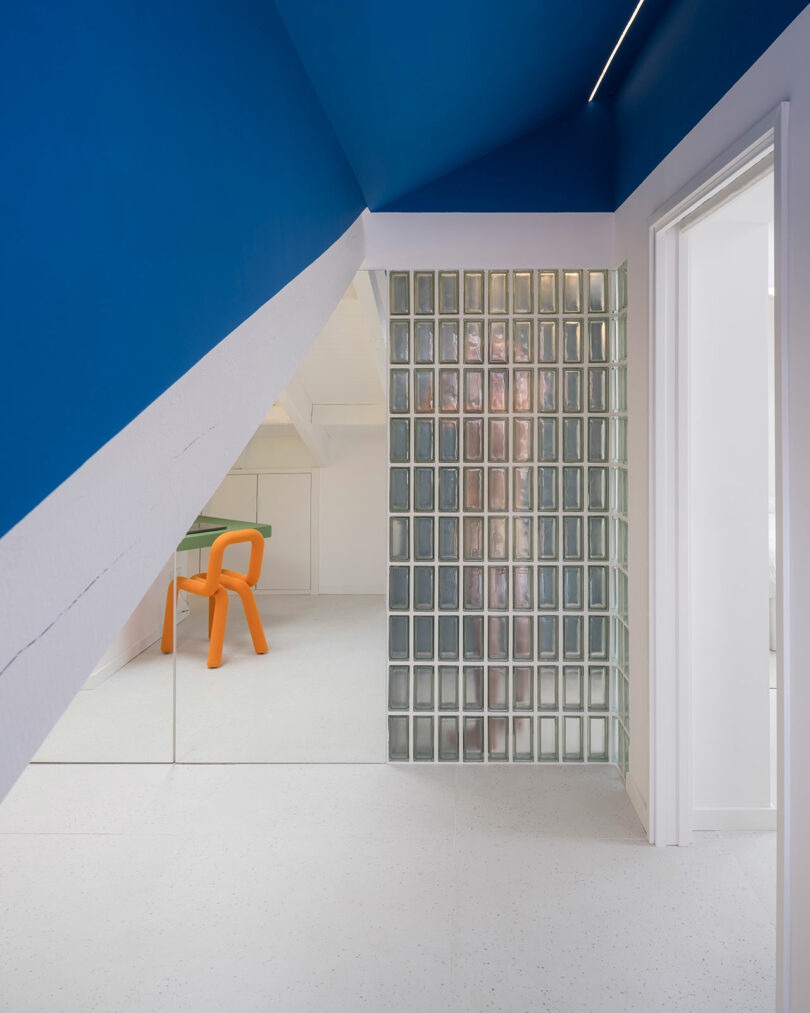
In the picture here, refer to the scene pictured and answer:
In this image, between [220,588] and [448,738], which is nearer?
[448,738]

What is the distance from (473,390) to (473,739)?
55.1 inches

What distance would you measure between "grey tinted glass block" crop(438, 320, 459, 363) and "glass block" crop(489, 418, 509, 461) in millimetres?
290

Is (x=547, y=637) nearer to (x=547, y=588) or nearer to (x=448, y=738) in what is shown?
(x=547, y=588)

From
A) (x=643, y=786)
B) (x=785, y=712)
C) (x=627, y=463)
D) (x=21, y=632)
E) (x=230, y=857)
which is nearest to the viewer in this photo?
(x=21, y=632)

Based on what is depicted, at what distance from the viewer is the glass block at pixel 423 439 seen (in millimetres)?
2977

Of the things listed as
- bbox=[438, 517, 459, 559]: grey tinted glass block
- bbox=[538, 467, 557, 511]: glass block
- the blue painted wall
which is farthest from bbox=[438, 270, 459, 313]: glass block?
the blue painted wall

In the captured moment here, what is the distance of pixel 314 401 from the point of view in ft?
12.0

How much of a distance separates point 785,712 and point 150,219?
1.45 m

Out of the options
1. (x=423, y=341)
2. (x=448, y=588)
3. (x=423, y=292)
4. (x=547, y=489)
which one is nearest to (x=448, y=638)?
(x=448, y=588)

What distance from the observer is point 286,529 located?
11.2 feet

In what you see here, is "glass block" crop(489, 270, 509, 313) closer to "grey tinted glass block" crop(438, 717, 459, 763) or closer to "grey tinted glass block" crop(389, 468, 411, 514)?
"grey tinted glass block" crop(389, 468, 411, 514)

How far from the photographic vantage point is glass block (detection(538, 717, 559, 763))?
9.90 feet

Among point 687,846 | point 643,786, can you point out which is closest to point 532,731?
point 643,786

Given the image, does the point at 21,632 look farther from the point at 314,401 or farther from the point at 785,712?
the point at 314,401
